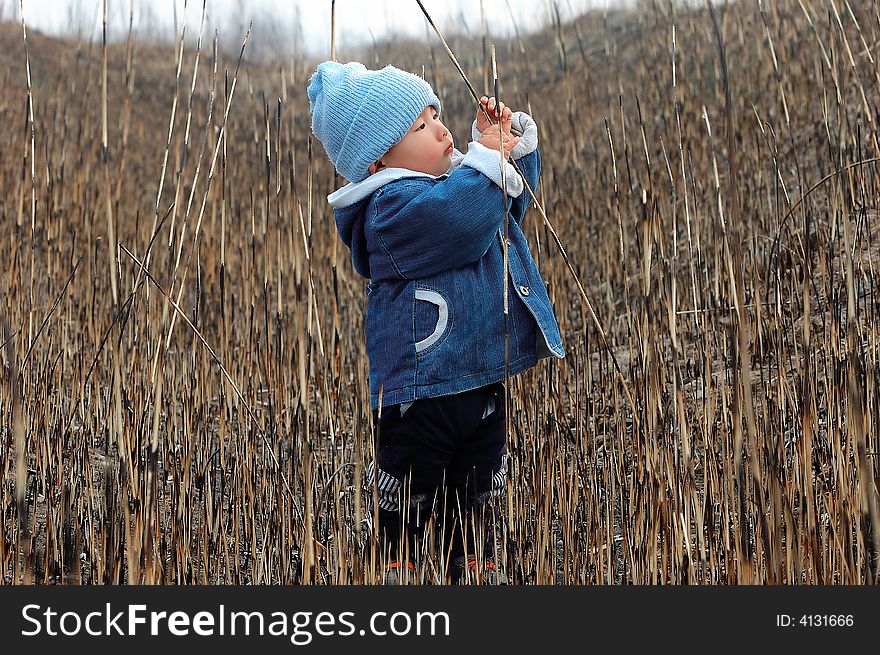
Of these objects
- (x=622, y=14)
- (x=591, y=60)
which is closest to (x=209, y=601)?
(x=591, y=60)

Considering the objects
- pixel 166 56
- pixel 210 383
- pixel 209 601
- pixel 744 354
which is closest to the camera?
pixel 744 354

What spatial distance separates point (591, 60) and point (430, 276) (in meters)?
5.42

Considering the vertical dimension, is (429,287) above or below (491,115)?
below

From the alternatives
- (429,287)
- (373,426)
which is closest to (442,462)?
(373,426)

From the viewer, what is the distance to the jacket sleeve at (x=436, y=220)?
913 mm

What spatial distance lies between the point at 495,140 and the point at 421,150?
97 millimetres

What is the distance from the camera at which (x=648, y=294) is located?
39.2 inches

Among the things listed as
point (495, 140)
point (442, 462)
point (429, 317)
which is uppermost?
point (495, 140)

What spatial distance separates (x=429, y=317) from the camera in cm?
96

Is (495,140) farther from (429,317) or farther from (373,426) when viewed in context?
(373,426)

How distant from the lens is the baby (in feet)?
3.07

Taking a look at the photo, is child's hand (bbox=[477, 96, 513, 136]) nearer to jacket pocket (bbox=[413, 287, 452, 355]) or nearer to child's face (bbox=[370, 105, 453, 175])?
child's face (bbox=[370, 105, 453, 175])

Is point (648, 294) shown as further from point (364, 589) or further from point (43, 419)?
point (43, 419)

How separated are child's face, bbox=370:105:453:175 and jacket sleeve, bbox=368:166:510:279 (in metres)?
0.04
